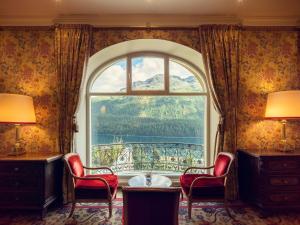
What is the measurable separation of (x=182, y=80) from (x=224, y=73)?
3.15 feet

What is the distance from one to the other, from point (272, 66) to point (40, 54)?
385 centimetres

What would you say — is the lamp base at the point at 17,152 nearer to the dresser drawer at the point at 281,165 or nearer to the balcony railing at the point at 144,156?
the balcony railing at the point at 144,156

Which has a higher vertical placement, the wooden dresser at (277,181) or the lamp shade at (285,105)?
the lamp shade at (285,105)

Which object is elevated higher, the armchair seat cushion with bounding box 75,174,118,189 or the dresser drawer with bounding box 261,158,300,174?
the dresser drawer with bounding box 261,158,300,174

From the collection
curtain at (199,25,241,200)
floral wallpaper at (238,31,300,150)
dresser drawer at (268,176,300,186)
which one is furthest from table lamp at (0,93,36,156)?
dresser drawer at (268,176,300,186)

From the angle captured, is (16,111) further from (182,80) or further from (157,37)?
(182,80)

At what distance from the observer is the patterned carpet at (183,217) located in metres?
3.35

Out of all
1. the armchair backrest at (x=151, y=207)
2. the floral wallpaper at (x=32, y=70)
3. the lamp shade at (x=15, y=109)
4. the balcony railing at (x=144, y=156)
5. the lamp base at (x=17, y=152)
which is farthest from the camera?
the balcony railing at (x=144, y=156)

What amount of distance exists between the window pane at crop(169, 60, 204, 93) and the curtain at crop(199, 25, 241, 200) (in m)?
0.76

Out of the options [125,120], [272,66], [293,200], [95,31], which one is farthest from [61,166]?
[272,66]

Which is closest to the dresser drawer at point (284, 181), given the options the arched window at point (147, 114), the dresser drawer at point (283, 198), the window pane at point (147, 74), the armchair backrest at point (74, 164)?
the dresser drawer at point (283, 198)

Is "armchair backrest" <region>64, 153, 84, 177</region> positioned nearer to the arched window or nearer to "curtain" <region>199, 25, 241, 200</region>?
the arched window

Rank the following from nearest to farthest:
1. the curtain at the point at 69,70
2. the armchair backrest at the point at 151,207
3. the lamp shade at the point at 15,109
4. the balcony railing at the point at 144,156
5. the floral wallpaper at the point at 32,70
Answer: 1. the armchair backrest at the point at 151,207
2. the lamp shade at the point at 15,109
3. the curtain at the point at 69,70
4. the floral wallpaper at the point at 32,70
5. the balcony railing at the point at 144,156

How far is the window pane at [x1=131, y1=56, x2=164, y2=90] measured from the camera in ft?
16.0
